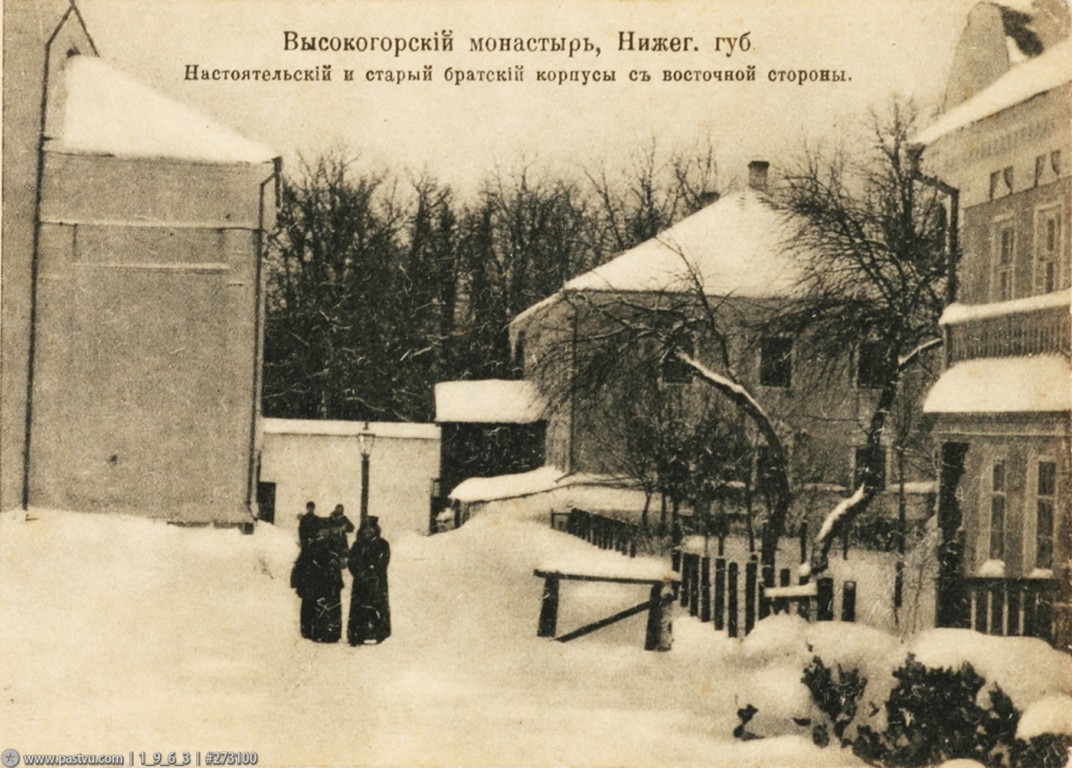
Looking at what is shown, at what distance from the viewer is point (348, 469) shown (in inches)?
613

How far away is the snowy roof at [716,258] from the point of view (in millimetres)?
12414

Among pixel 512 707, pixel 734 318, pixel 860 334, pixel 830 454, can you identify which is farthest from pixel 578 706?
A: pixel 830 454

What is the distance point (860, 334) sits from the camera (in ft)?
37.1

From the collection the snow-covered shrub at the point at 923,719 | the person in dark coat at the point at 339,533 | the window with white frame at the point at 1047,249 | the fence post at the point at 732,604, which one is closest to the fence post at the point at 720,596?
the fence post at the point at 732,604

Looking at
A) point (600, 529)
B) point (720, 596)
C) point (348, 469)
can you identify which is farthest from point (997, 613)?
point (348, 469)

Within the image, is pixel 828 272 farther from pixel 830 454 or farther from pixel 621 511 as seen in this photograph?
pixel 621 511

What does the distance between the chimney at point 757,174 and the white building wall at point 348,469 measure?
17.7 feet

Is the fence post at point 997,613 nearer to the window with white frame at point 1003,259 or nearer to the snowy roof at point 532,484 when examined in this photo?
the window with white frame at point 1003,259

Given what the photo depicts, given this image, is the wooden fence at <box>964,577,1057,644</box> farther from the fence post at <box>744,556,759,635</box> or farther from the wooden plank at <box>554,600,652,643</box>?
the wooden plank at <box>554,600,652,643</box>

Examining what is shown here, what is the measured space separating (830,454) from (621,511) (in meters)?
2.96

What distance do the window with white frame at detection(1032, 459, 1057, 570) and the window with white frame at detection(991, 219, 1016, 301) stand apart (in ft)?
4.99

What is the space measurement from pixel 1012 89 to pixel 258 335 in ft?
23.0

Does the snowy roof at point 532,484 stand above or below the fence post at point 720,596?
above

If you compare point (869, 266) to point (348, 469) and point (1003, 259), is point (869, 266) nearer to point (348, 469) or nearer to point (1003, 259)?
point (1003, 259)
